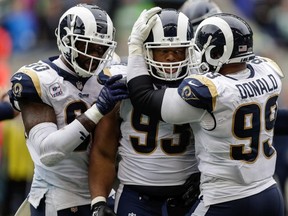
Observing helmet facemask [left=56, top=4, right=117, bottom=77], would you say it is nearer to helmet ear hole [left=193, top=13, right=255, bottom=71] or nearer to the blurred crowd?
helmet ear hole [left=193, top=13, right=255, bottom=71]

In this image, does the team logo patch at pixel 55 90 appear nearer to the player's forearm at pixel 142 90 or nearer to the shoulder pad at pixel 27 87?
the shoulder pad at pixel 27 87

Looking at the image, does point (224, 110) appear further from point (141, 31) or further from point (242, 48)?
point (141, 31)

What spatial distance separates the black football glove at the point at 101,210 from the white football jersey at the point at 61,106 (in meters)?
0.21

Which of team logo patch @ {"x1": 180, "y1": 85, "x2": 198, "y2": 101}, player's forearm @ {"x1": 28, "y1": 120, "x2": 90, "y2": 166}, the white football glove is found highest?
the white football glove

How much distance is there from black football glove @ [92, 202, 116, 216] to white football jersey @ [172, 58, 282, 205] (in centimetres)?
55

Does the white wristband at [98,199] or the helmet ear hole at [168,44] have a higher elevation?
the helmet ear hole at [168,44]

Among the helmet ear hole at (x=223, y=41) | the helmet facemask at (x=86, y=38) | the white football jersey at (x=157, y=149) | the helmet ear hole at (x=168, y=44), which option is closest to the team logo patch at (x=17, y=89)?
the helmet facemask at (x=86, y=38)

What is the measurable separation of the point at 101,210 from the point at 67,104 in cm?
64

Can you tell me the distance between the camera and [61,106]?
5977 millimetres

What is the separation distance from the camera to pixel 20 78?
591 cm

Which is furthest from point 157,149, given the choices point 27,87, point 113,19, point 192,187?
point 113,19

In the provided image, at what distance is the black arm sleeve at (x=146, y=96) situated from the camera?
227 inches

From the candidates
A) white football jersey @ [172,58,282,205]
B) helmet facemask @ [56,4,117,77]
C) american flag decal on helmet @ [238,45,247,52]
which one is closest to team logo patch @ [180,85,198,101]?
white football jersey @ [172,58,282,205]

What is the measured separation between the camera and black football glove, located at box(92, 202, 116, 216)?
5895 mm
